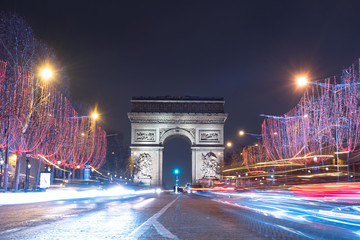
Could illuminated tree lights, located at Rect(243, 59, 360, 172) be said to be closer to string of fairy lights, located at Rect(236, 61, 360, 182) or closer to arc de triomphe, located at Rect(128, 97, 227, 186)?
string of fairy lights, located at Rect(236, 61, 360, 182)

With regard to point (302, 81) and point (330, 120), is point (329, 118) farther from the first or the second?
point (302, 81)

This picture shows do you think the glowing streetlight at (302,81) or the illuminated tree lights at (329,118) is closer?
the glowing streetlight at (302,81)

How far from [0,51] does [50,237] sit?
22.4 metres

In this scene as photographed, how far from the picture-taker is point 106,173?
6625cm

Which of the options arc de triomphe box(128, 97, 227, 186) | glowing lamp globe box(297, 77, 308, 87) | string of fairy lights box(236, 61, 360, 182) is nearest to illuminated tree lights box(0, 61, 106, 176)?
glowing lamp globe box(297, 77, 308, 87)

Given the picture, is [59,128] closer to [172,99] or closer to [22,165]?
[22,165]

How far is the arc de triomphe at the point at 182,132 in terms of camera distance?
63.5m

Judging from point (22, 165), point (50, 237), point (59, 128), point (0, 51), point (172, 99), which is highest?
point (172, 99)

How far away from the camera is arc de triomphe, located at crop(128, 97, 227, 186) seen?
6350 cm

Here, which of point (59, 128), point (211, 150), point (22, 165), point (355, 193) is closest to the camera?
point (355, 193)

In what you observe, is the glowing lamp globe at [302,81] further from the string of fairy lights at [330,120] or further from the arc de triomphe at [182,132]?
the arc de triomphe at [182,132]

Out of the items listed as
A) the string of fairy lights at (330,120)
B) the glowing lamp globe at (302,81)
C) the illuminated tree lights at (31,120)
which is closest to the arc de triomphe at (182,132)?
the string of fairy lights at (330,120)

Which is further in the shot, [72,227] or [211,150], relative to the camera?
[211,150]

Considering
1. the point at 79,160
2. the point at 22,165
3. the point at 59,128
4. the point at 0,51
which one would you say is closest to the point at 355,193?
the point at 0,51
